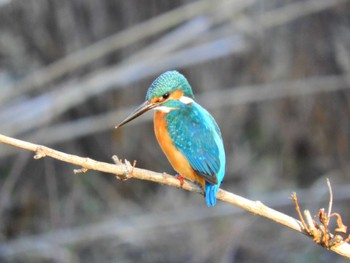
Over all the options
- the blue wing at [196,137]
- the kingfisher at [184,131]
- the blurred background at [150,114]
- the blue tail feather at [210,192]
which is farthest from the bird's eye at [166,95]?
the blurred background at [150,114]

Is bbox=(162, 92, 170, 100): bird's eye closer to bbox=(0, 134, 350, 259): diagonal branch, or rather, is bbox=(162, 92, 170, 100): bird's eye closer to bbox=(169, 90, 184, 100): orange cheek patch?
bbox=(169, 90, 184, 100): orange cheek patch

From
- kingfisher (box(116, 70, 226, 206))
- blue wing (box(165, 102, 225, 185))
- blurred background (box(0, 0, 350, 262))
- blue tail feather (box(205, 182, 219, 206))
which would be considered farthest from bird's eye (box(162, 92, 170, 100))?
blurred background (box(0, 0, 350, 262))

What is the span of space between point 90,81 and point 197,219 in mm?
1457

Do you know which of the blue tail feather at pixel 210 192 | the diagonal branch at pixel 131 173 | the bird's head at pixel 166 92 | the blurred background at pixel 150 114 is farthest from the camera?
the blurred background at pixel 150 114

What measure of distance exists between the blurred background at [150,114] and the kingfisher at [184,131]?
241cm

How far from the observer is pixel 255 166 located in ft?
22.3

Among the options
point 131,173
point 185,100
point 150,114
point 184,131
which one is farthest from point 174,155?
point 150,114

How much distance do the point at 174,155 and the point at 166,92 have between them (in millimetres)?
250

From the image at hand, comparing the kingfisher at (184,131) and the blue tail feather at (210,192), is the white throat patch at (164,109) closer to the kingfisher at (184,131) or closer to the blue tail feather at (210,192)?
the kingfisher at (184,131)

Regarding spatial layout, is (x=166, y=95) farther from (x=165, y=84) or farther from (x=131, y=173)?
(x=131, y=173)

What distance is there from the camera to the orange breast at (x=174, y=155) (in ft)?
8.91

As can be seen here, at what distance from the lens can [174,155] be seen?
108 inches

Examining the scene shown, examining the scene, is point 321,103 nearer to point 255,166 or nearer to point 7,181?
point 255,166

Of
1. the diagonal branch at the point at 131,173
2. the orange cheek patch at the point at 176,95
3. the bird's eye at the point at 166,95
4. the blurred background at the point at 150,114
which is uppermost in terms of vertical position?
the blurred background at the point at 150,114
